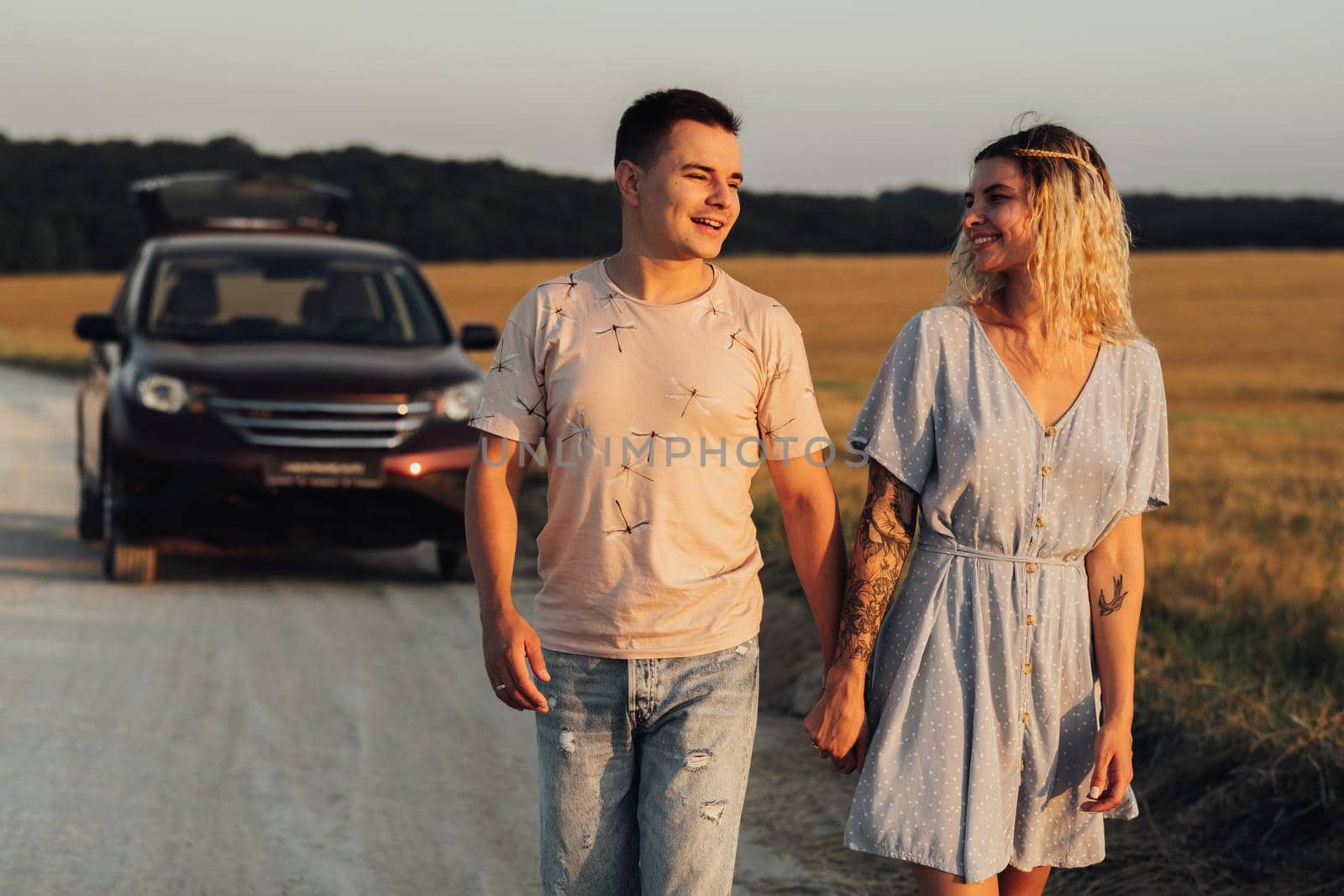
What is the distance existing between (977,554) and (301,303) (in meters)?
7.16

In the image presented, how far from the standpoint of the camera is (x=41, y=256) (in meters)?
71.8

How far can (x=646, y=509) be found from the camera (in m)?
2.92

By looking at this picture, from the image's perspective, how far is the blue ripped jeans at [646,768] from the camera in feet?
9.70

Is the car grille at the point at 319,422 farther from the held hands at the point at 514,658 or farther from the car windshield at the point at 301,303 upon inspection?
the held hands at the point at 514,658

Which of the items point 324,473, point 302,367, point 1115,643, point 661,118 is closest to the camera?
point 661,118

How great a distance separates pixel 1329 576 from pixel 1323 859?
115 inches

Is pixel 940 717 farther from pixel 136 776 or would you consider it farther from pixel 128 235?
pixel 128 235

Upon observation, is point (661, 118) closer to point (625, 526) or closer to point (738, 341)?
point (738, 341)

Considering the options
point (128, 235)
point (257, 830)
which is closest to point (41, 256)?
point (128, 235)

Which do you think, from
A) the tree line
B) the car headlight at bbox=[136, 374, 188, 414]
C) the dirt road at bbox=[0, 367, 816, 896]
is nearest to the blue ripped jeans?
the dirt road at bbox=[0, 367, 816, 896]

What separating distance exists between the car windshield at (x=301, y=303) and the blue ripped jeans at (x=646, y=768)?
21.5 ft

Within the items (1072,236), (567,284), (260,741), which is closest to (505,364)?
(567,284)

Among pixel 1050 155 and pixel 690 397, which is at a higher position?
pixel 1050 155

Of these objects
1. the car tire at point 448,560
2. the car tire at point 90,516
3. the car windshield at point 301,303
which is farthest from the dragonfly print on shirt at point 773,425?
the car tire at point 90,516
